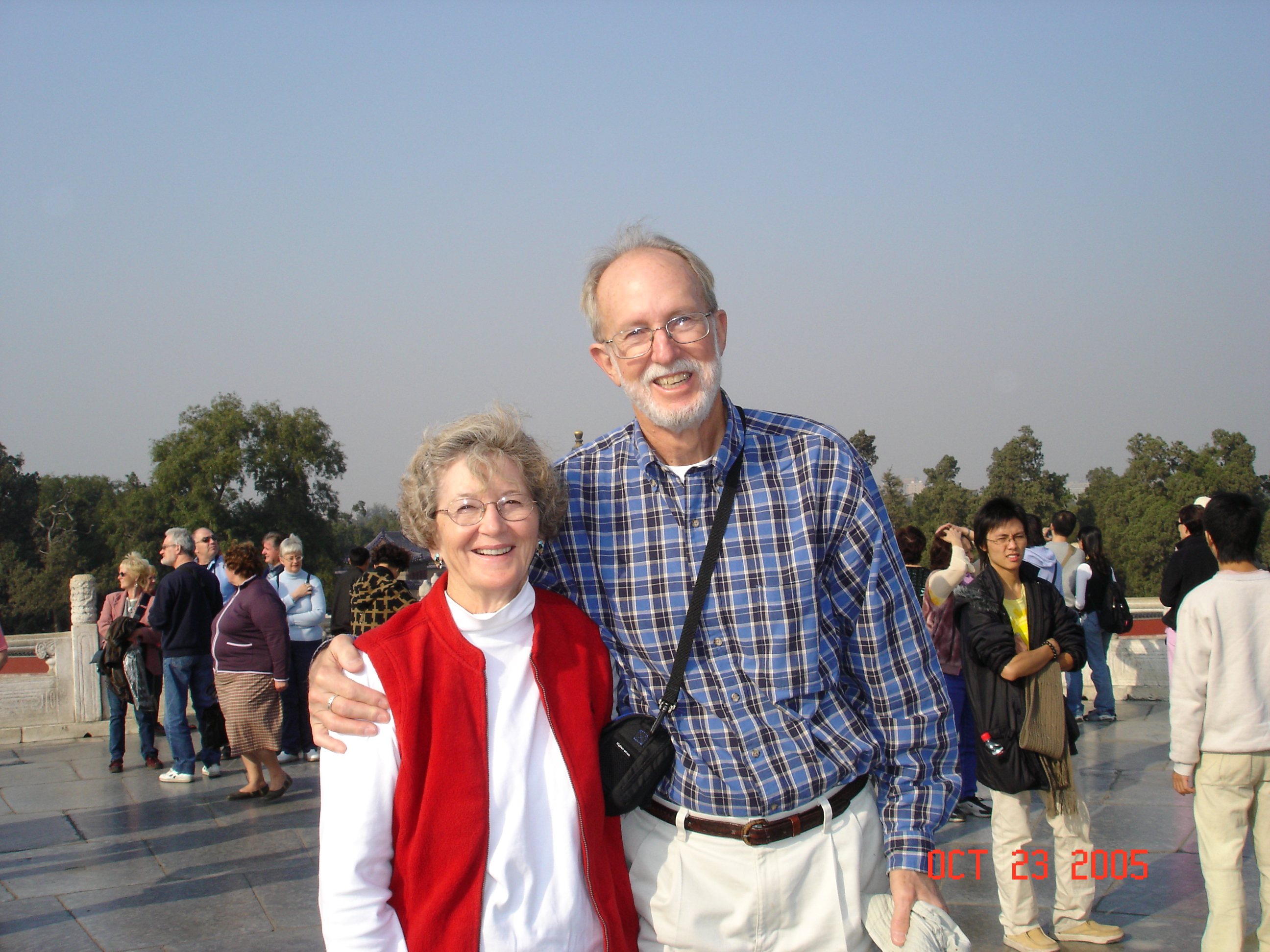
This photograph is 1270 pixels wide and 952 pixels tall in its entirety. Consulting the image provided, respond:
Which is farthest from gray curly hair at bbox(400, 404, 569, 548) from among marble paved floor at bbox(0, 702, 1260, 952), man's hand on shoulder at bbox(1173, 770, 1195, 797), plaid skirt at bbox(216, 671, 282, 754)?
plaid skirt at bbox(216, 671, 282, 754)

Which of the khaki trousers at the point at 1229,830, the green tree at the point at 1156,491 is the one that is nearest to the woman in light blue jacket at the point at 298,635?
the khaki trousers at the point at 1229,830

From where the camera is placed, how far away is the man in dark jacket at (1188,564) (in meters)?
7.16

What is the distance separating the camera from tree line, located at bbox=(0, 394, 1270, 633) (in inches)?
1831

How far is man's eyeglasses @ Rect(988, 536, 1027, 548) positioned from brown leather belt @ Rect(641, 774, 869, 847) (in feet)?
9.04

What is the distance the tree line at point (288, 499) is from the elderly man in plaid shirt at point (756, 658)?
126ft

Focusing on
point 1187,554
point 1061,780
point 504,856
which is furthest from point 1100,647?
point 504,856

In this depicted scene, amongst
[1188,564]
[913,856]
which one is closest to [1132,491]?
[1188,564]

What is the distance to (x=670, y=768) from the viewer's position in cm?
213

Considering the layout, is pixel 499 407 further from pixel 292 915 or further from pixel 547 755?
pixel 292 915

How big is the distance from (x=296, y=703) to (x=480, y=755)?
25.8 feet

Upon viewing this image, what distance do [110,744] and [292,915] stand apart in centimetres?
466

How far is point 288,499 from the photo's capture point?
47562 mm

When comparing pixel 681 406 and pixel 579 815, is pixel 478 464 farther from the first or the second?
pixel 579 815
